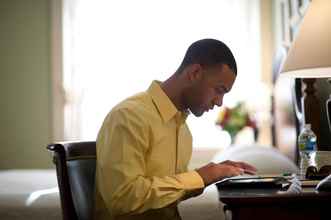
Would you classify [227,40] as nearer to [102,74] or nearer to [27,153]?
[102,74]

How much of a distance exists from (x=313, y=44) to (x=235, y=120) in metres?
2.85

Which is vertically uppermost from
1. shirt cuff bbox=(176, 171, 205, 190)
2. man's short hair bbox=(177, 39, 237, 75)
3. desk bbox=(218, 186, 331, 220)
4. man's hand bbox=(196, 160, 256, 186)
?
man's short hair bbox=(177, 39, 237, 75)

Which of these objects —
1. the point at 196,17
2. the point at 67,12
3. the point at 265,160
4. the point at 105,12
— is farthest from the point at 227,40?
the point at 265,160

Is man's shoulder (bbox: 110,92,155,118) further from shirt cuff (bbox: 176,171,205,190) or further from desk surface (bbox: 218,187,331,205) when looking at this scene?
desk surface (bbox: 218,187,331,205)

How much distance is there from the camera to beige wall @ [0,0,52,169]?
4844 mm

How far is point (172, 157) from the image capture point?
1.47 metres

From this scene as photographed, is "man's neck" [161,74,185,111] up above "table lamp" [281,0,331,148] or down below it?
below

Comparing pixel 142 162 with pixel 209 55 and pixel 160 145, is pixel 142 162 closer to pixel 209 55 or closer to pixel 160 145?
pixel 160 145

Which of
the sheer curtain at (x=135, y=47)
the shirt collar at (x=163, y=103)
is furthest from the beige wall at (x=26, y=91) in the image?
the shirt collar at (x=163, y=103)

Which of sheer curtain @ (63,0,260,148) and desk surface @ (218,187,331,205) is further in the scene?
sheer curtain @ (63,0,260,148)

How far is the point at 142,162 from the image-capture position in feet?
4.35

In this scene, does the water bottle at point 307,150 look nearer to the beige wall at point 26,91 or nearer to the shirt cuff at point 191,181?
the shirt cuff at point 191,181

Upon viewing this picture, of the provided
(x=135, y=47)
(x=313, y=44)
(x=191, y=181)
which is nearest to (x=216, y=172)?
(x=191, y=181)

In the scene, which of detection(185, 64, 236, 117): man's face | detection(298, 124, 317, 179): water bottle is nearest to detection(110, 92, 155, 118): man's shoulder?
detection(185, 64, 236, 117): man's face
